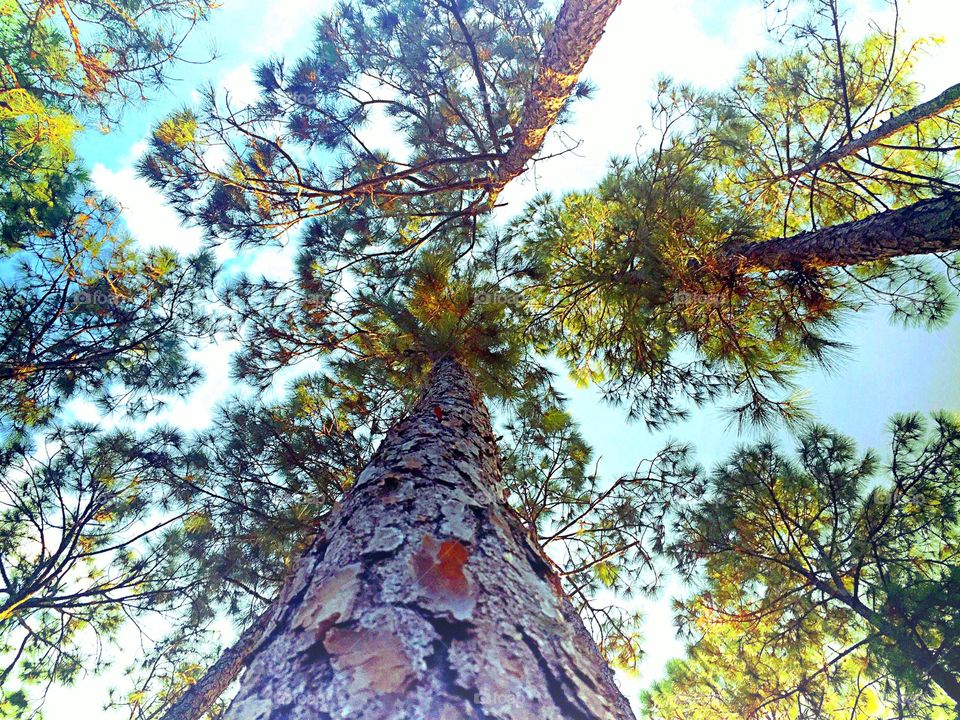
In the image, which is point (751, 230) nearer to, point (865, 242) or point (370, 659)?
point (865, 242)

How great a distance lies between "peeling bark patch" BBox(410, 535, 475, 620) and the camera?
97 centimetres

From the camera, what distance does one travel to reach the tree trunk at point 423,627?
757 millimetres

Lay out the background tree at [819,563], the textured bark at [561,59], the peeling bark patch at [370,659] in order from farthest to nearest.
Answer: the background tree at [819,563] → the textured bark at [561,59] → the peeling bark patch at [370,659]

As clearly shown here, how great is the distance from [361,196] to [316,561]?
3.63 m

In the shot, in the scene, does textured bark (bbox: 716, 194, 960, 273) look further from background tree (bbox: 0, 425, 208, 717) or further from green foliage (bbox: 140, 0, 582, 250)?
background tree (bbox: 0, 425, 208, 717)

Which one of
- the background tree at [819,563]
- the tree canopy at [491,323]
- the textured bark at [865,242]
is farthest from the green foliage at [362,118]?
the background tree at [819,563]

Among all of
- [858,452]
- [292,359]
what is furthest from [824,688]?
[292,359]

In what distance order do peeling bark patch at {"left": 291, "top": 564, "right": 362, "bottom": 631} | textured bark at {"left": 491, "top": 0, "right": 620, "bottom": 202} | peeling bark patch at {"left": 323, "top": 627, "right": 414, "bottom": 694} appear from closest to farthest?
peeling bark patch at {"left": 323, "top": 627, "right": 414, "bottom": 694} → peeling bark patch at {"left": 291, "top": 564, "right": 362, "bottom": 631} → textured bark at {"left": 491, "top": 0, "right": 620, "bottom": 202}

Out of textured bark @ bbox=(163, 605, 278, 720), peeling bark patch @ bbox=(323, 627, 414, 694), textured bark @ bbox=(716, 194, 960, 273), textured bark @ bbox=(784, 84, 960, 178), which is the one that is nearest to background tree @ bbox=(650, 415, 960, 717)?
textured bark @ bbox=(716, 194, 960, 273)

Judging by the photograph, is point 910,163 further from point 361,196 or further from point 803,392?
point 361,196

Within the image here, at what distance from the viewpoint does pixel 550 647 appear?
96 cm

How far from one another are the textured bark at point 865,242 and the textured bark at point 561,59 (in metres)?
1.63

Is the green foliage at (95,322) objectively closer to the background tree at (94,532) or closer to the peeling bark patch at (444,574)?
the background tree at (94,532)

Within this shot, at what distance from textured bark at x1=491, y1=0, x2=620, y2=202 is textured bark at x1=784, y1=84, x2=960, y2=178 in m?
1.84
